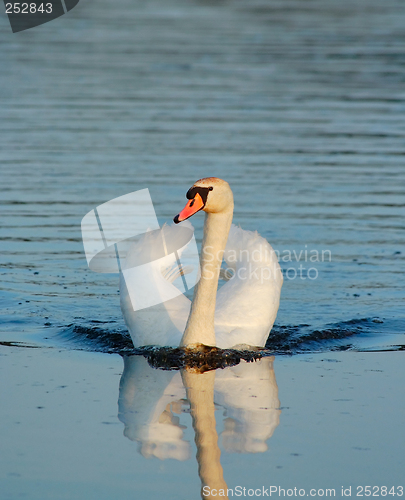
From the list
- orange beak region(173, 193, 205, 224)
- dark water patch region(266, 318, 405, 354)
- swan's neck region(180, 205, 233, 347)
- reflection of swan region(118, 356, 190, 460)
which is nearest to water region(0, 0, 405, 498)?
dark water patch region(266, 318, 405, 354)

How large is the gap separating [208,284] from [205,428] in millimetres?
1679

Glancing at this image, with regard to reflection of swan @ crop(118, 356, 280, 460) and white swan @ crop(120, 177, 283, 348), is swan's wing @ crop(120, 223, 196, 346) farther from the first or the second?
reflection of swan @ crop(118, 356, 280, 460)

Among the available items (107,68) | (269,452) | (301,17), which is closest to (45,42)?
(107,68)

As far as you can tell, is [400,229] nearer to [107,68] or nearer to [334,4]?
[107,68]

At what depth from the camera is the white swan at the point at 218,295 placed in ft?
24.4

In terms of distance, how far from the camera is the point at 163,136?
1681 cm

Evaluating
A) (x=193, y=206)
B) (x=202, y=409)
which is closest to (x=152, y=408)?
(x=202, y=409)

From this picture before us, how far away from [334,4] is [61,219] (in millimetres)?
29415

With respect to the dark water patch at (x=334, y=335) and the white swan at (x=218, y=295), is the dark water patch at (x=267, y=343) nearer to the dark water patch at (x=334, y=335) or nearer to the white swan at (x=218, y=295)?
the dark water patch at (x=334, y=335)

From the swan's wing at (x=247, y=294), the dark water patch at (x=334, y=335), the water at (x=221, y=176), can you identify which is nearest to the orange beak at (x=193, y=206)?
the swan's wing at (x=247, y=294)

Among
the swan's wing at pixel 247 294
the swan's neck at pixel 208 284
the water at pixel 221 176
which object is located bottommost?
the water at pixel 221 176

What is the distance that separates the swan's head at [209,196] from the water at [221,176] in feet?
5.19

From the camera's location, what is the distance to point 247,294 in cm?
844

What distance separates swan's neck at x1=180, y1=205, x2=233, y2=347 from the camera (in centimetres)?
755
